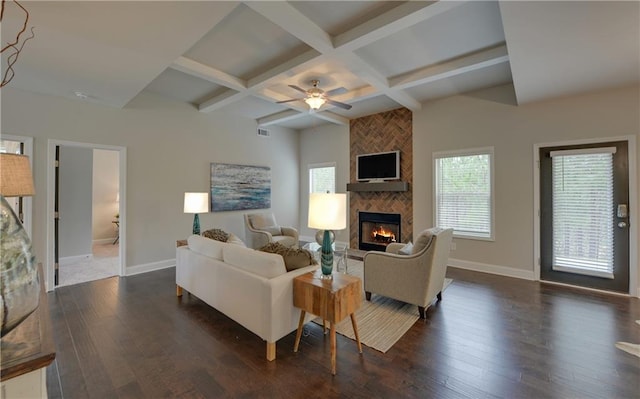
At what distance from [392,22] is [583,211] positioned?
149 inches

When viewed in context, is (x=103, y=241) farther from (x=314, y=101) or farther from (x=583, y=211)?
(x=583, y=211)

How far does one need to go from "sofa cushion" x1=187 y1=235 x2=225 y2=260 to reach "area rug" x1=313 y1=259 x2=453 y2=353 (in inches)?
51.4

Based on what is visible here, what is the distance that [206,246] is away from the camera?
10.4ft

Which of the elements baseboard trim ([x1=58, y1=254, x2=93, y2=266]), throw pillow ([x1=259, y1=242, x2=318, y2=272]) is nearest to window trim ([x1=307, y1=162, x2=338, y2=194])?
throw pillow ([x1=259, y1=242, x2=318, y2=272])

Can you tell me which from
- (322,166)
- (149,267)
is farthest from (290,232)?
(149,267)

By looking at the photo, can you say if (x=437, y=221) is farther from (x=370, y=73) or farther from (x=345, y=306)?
(x=345, y=306)

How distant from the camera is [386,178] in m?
5.87

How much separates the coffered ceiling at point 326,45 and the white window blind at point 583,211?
977 mm

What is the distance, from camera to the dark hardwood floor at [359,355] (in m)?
1.96

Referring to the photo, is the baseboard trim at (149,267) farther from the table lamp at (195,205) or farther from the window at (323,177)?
the window at (323,177)

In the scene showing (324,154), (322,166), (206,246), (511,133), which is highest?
(324,154)

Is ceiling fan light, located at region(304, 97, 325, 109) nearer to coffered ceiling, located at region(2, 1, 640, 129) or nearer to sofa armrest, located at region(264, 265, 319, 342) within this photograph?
coffered ceiling, located at region(2, 1, 640, 129)

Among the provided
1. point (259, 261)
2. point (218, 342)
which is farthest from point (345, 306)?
point (218, 342)

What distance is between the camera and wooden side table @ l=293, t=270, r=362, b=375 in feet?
7.00
